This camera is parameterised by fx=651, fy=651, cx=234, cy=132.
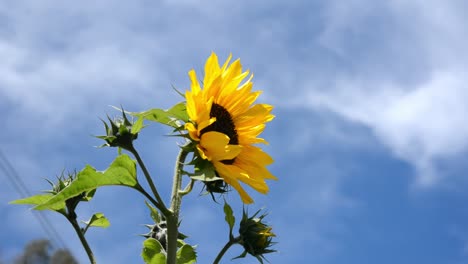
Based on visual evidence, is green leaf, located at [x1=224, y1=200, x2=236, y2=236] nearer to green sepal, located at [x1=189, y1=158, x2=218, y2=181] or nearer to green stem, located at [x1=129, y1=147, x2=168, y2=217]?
green sepal, located at [x1=189, y1=158, x2=218, y2=181]

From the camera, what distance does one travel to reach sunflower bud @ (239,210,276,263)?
238 centimetres

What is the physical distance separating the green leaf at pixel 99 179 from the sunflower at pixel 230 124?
0.75ft

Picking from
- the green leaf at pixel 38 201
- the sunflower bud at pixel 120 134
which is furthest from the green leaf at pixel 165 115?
the green leaf at pixel 38 201

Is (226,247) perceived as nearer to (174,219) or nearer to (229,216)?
(229,216)

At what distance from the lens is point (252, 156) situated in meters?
2.38

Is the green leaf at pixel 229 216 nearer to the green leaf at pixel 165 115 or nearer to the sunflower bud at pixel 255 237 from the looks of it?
the sunflower bud at pixel 255 237

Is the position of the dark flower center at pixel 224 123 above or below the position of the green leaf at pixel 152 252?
above

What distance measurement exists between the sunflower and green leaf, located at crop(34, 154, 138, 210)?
23 cm

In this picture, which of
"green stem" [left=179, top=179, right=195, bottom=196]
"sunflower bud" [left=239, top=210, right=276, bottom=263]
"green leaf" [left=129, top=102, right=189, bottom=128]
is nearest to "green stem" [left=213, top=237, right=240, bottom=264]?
"sunflower bud" [left=239, top=210, right=276, bottom=263]

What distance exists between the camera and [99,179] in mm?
1989

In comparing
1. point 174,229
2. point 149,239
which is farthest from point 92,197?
point 174,229

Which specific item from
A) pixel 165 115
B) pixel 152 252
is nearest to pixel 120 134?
pixel 165 115

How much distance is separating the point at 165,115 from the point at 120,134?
16cm

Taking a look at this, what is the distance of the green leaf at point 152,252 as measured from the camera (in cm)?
219
